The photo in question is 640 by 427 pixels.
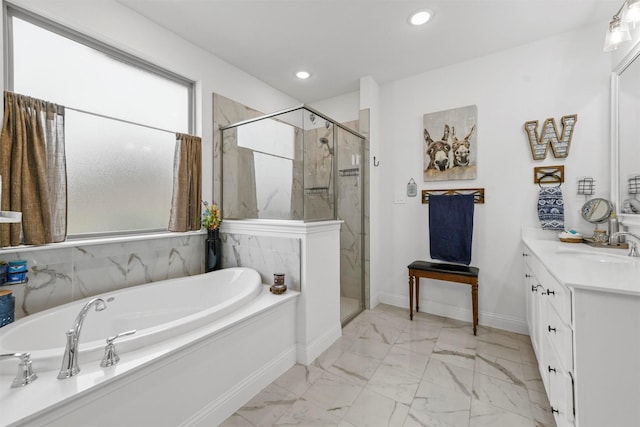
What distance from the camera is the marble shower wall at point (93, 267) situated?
1.60m

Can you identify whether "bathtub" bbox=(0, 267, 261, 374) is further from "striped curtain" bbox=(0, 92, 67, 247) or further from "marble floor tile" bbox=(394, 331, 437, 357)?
"marble floor tile" bbox=(394, 331, 437, 357)

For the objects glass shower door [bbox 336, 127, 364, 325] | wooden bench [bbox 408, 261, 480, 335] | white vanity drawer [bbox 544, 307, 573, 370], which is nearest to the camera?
white vanity drawer [bbox 544, 307, 573, 370]

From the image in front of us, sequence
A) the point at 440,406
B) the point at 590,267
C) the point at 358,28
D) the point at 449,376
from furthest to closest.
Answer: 1. the point at 358,28
2. the point at 449,376
3. the point at 440,406
4. the point at 590,267

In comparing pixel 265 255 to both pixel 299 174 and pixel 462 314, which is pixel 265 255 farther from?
pixel 462 314

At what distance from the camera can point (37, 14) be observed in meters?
1.62

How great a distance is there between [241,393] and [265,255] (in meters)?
0.99

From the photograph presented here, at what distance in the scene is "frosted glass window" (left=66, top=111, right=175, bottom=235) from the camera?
1854 mm

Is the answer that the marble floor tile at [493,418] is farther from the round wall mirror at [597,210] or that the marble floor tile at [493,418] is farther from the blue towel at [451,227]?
the round wall mirror at [597,210]

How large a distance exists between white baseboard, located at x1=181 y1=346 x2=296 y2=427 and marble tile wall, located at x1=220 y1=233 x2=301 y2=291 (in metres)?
0.53

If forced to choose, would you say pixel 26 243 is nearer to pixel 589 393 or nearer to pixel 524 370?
pixel 589 393

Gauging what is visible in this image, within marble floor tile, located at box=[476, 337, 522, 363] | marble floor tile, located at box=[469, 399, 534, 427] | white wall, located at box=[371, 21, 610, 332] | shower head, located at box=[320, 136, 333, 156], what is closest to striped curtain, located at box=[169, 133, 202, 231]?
shower head, located at box=[320, 136, 333, 156]

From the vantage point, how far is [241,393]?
160cm

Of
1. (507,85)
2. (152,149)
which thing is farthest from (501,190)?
(152,149)

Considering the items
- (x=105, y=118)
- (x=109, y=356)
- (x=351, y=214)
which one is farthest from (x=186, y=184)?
(x=351, y=214)
